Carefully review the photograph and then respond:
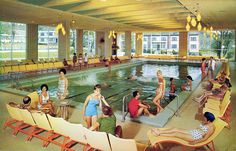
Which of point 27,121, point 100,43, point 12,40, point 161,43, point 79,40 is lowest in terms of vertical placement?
point 27,121

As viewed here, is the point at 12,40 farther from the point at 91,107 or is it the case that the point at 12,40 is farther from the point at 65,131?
the point at 65,131

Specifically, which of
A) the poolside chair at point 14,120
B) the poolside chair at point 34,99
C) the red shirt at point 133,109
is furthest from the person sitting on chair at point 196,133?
the poolside chair at point 34,99

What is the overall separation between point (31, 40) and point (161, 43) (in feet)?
70.4

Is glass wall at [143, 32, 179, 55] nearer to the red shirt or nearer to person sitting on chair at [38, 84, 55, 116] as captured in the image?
the red shirt

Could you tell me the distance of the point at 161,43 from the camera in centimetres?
3741

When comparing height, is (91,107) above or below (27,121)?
above

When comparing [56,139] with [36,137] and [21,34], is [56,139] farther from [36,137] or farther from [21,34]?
[21,34]

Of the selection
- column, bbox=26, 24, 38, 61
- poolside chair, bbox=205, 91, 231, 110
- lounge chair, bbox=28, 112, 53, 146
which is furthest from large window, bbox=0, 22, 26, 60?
poolside chair, bbox=205, 91, 231, 110

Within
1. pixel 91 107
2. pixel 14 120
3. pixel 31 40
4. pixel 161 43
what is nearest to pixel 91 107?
pixel 91 107

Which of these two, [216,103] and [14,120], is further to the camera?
[216,103]

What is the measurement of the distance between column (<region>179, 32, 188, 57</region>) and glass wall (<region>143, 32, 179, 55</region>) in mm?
3792

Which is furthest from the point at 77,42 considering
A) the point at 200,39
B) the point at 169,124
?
the point at 169,124

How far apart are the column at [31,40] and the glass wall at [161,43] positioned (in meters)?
19.7

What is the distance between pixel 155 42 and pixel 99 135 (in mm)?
34684
